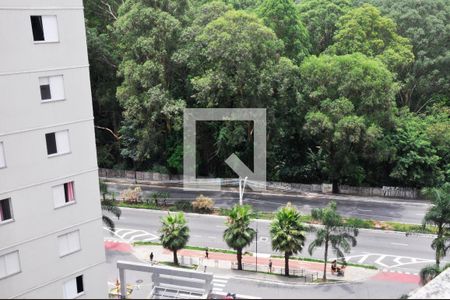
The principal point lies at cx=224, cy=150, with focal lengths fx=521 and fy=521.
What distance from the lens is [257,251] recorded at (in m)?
38.3

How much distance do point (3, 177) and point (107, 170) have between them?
35927 mm

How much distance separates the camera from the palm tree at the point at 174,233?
112 feet

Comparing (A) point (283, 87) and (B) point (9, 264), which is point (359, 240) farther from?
(B) point (9, 264)

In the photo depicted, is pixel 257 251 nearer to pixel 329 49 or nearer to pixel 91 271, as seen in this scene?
pixel 91 271

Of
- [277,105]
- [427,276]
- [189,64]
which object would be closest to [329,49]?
[277,105]

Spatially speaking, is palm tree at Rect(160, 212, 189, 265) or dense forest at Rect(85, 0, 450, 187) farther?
dense forest at Rect(85, 0, 450, 187)

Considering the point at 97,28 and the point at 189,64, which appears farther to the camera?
the point at 97,28

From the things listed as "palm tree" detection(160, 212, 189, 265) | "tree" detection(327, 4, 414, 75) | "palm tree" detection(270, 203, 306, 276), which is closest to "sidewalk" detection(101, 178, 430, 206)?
"tree" detection(327, 4, 414, 75)

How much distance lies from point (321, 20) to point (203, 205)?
2669cm

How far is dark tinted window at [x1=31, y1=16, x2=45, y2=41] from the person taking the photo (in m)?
20.7

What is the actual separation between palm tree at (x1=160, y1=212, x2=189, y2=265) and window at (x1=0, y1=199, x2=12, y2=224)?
1461cm

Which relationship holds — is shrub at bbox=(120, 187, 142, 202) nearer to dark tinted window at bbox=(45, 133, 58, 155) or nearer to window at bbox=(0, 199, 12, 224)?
dark tinted window at bbox=(45, 133, 58, 155)

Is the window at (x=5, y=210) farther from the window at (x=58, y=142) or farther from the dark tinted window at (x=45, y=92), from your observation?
the dark tinted window at (x=45, y=92)

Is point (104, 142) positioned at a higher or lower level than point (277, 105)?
lower
